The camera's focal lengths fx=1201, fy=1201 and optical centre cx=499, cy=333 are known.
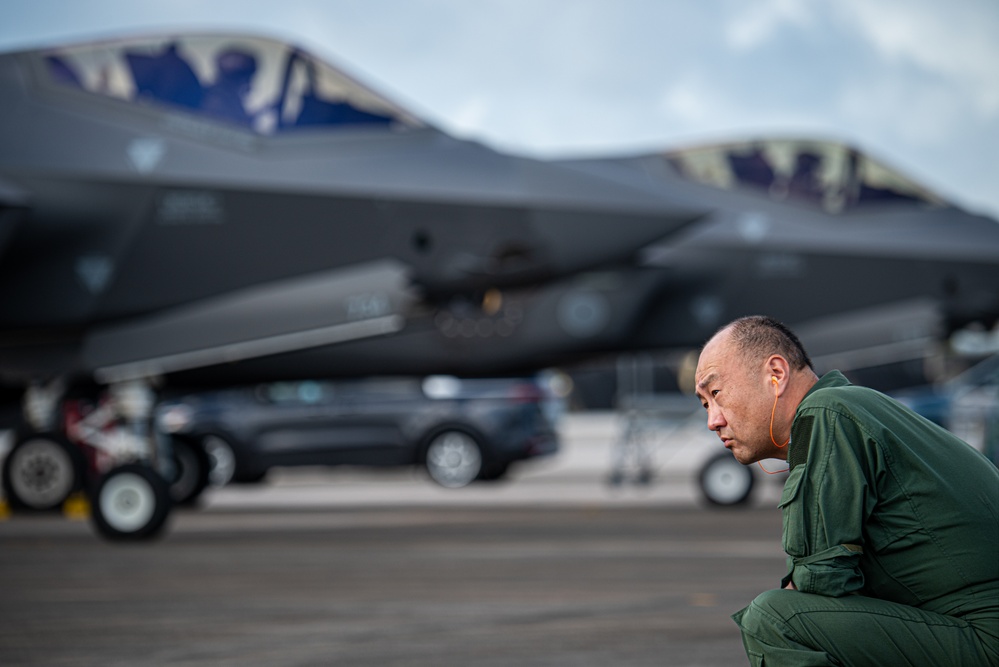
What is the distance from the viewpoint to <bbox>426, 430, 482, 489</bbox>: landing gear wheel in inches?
631

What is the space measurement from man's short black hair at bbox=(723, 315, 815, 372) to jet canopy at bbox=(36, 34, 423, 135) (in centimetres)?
840

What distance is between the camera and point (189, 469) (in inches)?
535

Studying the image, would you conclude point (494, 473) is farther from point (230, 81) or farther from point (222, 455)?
point (230, 81)

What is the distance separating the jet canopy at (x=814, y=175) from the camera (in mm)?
15422

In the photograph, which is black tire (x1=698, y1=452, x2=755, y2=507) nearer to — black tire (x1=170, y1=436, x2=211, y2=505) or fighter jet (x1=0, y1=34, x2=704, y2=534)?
fighter jet (x1=0, y1=34, x2=704, y2=534)

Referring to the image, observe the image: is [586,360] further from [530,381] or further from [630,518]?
[630,518]

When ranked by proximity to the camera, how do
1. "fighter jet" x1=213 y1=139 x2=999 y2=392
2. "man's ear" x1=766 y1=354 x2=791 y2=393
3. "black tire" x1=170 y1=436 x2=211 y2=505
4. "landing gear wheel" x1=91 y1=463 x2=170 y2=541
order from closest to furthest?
"man's ear" x1=766 y1=354 x2=791 y2=393, "landing gear wheel" x1=91 y1=463 x2=170 y2=541, "black tire" x1=170 y1=436 x2=211 y2=505, "fighter jet" x1=213 y1=139 x2=999 y2=392

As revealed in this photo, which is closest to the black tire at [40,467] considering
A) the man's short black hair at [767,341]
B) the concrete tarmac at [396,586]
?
the concrete tarmac at [396,586]

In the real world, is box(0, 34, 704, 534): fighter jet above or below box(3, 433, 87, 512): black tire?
above

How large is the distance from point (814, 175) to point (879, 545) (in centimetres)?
1371

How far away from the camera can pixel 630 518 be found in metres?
11.2

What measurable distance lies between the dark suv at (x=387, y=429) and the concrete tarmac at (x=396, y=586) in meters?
3.06

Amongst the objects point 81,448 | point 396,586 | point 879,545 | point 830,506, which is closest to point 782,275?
point 81,448

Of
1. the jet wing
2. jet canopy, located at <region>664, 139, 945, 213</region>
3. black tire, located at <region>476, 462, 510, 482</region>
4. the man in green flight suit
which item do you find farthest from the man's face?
black tire, located at <region>476, 462, 510, 482</region>
